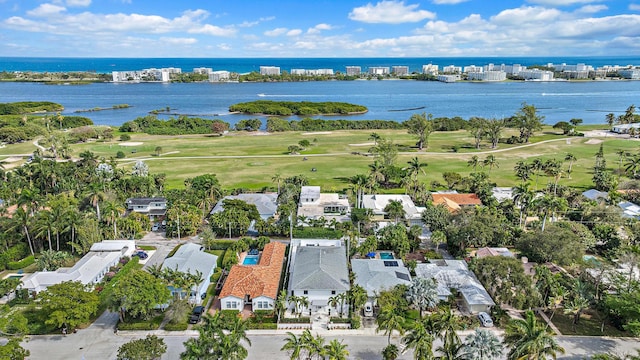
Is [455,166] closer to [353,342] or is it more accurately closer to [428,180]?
[428,180]

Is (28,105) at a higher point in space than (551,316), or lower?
higher

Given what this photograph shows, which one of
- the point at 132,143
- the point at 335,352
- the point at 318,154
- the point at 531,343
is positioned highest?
the point at 132,143

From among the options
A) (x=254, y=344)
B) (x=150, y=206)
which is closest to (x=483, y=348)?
(x=254, y=344)

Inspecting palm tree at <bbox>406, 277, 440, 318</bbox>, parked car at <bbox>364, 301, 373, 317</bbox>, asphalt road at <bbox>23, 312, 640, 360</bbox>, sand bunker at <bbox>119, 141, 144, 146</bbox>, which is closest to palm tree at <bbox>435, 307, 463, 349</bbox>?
asphalt road at <bbox>23, 312, 640, 360</bbox>

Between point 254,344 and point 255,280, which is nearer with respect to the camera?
point 254,344

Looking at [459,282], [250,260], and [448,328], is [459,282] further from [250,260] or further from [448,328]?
[250,260]

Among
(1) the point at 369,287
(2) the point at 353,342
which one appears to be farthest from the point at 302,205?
(2) the point at 353,342
